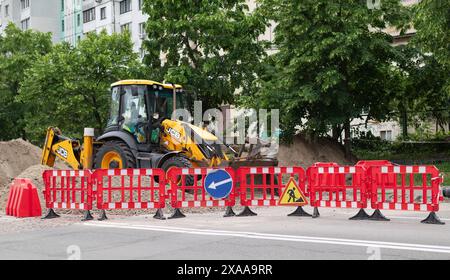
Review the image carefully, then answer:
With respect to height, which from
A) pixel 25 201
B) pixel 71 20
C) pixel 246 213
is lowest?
pixel 246 213

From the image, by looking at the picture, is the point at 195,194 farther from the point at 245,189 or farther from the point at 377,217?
the point at 377,217

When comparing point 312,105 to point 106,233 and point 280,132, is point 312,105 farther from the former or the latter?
point 106,233

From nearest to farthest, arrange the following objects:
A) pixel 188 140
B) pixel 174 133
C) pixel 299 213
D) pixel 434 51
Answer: pixel 299 213, pixel 188 140, pixel 174 133, pixel 434 51

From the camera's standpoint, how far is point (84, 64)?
33.9 metres

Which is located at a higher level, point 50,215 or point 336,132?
point 336,132

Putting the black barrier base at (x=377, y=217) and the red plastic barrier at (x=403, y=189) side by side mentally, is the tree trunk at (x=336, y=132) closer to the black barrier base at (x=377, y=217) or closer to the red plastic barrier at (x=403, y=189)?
the red plastic barrier at (x=403, y=189)

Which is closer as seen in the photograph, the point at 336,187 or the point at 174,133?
the point at 336,187

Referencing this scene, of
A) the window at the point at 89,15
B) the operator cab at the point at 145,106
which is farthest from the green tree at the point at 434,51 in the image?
the window at the point at 89,15

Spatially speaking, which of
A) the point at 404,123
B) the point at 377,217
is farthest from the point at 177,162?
the point at 404,123

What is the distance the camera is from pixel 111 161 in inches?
744

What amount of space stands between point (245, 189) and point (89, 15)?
57.7 meters

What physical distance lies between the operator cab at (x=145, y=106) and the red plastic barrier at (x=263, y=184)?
5.20 metres

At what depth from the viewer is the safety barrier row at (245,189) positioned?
12547mm

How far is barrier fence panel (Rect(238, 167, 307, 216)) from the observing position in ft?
43.8
